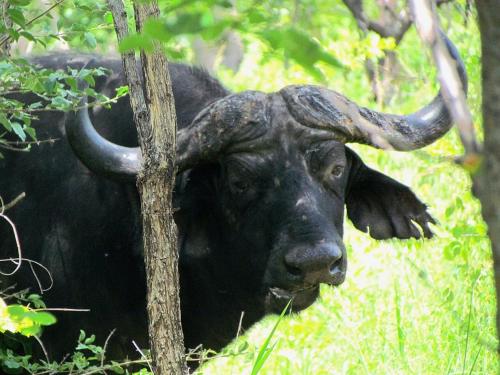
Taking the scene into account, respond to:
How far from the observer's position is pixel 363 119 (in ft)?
16.6

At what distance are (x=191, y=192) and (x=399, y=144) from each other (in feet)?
4.02

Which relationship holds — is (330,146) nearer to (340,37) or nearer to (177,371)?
(177,371)

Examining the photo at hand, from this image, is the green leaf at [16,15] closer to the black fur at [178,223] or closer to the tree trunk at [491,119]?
the black fur at [178,223]

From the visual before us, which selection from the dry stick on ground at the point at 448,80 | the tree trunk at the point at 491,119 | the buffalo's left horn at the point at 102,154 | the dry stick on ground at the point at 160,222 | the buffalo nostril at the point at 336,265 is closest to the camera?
the dry stick on ground at the point at 448,80

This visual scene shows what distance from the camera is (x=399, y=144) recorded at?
Result: 203 inches

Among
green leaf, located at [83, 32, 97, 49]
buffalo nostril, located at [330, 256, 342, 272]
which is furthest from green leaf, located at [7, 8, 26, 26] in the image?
buffalo nostril, located at [330, 256, 342, 272]

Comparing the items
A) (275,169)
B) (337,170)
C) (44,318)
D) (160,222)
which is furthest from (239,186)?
(44,318)

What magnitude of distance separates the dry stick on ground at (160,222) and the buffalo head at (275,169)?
1.27 m

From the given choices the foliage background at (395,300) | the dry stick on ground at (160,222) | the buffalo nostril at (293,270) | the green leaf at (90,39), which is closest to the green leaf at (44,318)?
the dry stick on ground at (160,222)

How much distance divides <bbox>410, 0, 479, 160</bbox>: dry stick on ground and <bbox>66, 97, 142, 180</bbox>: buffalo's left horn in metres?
3.19

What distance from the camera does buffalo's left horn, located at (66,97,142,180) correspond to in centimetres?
457

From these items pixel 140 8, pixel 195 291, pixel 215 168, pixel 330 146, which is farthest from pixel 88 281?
pixel 140 8

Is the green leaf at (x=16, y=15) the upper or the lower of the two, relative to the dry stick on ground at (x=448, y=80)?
lower

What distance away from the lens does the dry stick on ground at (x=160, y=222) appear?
2990 mm
